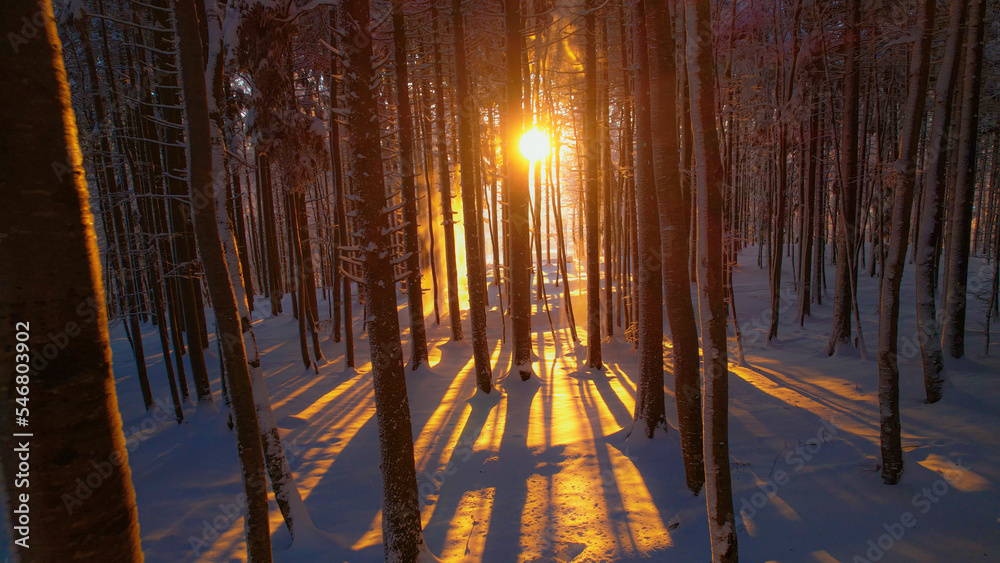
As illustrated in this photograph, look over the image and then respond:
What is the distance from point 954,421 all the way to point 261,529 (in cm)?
892

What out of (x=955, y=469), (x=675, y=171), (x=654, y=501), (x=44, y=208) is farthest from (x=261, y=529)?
(x=955, y=469)

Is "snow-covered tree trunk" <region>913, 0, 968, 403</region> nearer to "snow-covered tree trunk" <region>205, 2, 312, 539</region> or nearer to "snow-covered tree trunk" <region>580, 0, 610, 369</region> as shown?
"snow-covered tree trunk" <region>580, 0, 610, 369</region>

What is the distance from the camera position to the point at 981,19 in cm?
757

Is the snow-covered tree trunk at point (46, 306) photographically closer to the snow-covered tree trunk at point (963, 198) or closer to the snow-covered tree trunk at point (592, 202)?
the snow-covered tree trunk at point (592, 202)

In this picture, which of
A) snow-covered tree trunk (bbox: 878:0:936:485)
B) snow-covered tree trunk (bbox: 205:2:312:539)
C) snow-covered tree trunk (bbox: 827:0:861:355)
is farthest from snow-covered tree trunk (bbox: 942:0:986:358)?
snow-covered tree trunk (bbox: 205:2:312:539)

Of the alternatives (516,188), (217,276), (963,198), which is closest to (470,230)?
(516,188)

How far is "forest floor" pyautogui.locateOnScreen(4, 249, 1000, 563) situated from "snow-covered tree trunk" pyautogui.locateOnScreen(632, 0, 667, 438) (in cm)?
47

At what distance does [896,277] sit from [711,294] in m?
3.31

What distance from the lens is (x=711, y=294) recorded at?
11.6ft

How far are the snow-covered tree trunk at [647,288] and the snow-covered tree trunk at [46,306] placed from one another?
18.2 ft

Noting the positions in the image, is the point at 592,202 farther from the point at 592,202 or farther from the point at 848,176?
the point at 848,176

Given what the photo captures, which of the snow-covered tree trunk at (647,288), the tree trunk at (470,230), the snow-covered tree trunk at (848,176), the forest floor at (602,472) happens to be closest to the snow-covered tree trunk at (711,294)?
the forest floor at (602,472)

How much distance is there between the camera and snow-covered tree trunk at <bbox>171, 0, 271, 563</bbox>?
11.8 feet

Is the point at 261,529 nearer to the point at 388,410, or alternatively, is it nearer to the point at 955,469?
the point at 388,410
